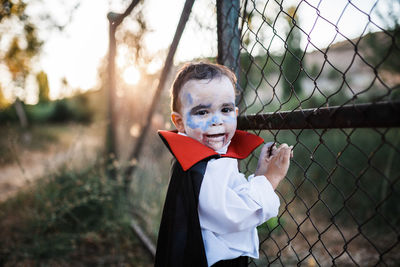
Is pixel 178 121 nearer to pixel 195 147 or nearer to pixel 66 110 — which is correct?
pixel 195 147

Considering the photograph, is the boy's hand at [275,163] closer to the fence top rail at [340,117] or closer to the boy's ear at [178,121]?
the fence top rail at [340,117]

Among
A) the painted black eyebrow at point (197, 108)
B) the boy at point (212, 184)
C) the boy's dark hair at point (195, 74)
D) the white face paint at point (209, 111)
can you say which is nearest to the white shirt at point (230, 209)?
the boy at point (212, 184)

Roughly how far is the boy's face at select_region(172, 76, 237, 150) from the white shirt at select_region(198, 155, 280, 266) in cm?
13

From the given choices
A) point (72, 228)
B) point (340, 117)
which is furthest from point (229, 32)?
point (72, 228)

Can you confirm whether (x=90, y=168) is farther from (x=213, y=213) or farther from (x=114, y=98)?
(x=213, y=213)

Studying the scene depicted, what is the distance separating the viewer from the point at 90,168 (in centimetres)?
395

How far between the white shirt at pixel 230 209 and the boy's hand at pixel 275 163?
0.18ft

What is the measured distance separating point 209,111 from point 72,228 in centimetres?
294

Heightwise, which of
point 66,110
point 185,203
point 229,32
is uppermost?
point 229,32

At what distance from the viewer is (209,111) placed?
1.26 meters

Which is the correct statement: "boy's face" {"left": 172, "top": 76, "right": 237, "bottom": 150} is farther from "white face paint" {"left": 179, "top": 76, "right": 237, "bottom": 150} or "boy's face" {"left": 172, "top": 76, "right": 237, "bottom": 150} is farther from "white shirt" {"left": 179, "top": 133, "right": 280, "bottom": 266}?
"white shirt" {"left": 179, "top": 133, "right": 280, "bottom": 266}

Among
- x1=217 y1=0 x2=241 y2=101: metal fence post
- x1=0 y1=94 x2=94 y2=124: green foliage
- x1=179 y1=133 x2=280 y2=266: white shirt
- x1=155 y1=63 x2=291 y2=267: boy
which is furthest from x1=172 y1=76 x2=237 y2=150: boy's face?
x1=0 y1=94 x2=94 y2=124: green foliage

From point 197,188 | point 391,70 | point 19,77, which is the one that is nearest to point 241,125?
point 197,188

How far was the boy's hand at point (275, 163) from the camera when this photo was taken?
120 centimetres
